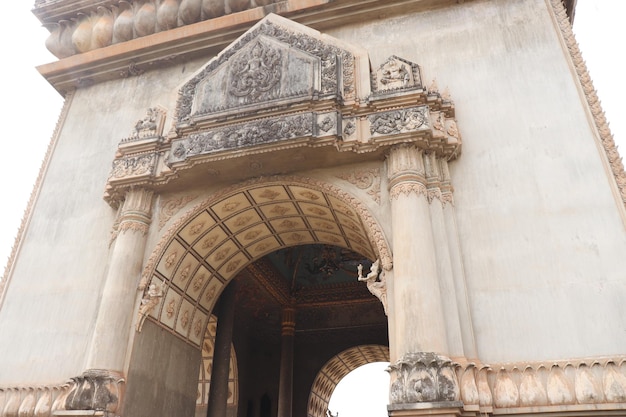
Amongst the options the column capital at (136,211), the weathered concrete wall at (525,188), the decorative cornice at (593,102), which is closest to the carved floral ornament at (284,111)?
the column capital at (136,211)

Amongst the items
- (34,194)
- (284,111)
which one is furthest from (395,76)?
(34,194)

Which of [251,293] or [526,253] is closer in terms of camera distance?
[526,253]

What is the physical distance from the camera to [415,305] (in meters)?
6.71

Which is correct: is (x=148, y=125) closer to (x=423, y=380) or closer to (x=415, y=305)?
(x=415, y=305)

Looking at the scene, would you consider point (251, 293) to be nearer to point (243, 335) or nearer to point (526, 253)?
point (243, 335)

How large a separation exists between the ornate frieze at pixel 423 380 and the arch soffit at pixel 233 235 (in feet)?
7.39

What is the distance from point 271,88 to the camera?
30.0ft

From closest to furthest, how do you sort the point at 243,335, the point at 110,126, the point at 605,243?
1. the point at 605,243
2. the point at 110,126
3. the point at 243,335

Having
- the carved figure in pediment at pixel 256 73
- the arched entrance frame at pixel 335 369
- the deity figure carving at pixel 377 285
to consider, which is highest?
the carved figure in pediment at pixel 256 73

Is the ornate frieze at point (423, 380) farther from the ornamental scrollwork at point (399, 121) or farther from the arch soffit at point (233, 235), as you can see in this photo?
the ornamental scrollwork at point (399, 121)

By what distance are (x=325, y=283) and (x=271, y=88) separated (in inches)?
343

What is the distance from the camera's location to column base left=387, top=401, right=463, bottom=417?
5.91 meters

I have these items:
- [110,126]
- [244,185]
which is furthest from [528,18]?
[110,126]

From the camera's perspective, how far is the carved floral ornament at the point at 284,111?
8305mm
